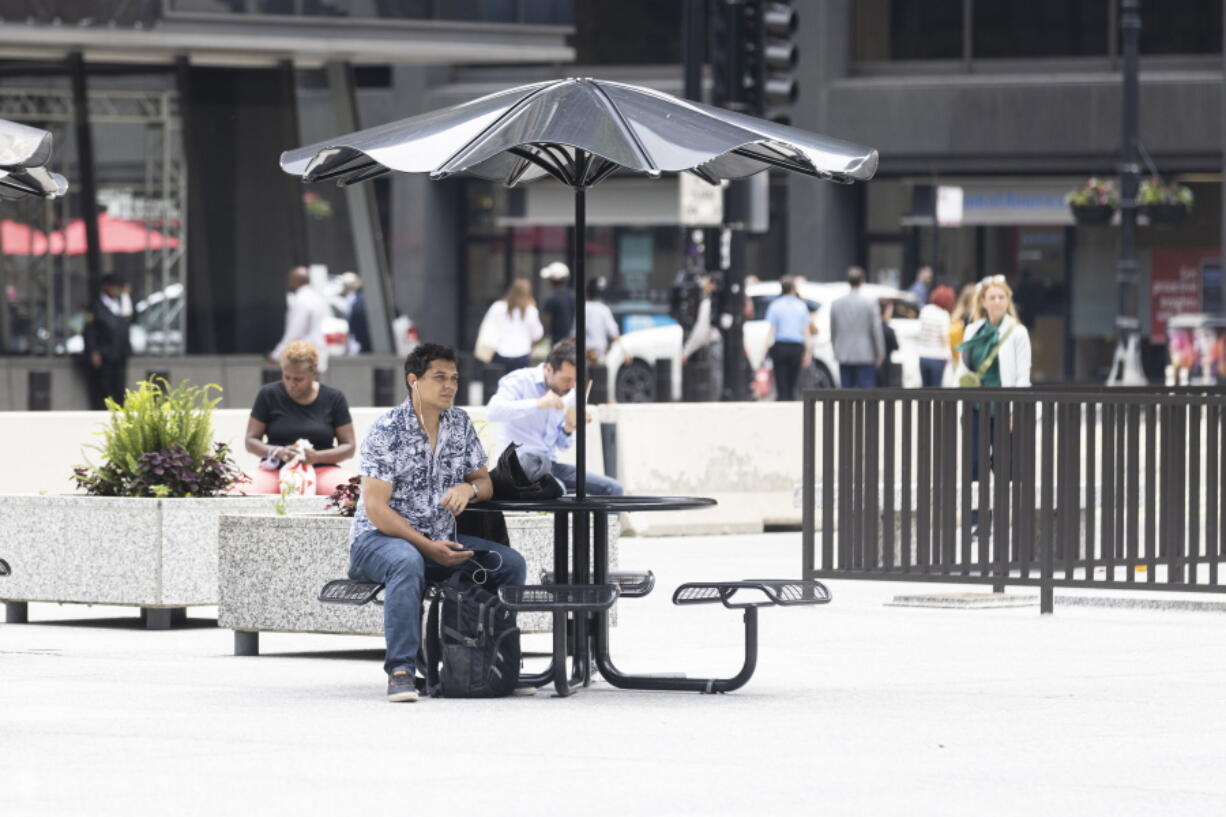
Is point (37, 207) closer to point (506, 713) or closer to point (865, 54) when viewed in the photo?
point (506, 713)

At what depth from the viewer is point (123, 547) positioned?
41.1 feet

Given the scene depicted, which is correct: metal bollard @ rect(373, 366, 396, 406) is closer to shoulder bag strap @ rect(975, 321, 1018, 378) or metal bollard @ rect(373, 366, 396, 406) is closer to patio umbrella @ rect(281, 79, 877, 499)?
shoulder bag strap @ rect(975, 321, 1018, 378)

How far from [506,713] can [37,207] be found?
1775 centimetres

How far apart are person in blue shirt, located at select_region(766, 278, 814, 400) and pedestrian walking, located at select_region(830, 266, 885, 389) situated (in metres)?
0.84

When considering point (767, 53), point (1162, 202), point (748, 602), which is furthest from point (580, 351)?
point (1162, 202)

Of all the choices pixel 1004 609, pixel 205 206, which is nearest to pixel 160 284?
pixel 205 206

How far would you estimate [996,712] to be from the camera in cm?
952

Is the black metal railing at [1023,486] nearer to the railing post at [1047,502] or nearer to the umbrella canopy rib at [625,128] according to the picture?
the railing post at [1047,502]

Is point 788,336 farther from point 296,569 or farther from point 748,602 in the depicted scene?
point 748,602

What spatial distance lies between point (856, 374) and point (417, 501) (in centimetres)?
1814

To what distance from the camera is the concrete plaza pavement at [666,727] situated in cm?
743

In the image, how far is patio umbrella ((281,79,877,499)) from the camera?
31.9 ft

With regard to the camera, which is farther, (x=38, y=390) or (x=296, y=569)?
(x=38, y=390)

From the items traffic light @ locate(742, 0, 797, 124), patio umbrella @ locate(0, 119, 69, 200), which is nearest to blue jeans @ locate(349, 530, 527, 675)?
patio umbrella @ locate(0, 119, 69, 200)
